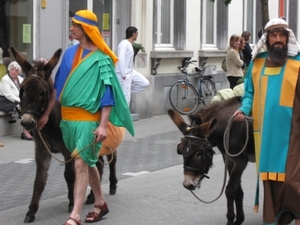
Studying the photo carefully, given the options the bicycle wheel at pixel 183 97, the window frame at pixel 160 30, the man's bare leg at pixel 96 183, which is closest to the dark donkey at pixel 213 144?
the man's bare leg at pixel 96 183

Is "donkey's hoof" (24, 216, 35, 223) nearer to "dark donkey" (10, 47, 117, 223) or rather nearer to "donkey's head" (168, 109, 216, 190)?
"dark donkey" (10, 47, 117, 223)

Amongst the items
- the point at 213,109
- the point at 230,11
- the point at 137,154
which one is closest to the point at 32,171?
the point at 137,154

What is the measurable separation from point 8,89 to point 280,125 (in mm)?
7699

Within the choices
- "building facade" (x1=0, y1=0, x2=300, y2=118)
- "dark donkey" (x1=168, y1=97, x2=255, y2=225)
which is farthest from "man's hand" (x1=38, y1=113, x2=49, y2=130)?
"building facade" (x1=0, y1=0, x2=300, y2=118)

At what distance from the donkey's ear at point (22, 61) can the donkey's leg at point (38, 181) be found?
0.84 metres

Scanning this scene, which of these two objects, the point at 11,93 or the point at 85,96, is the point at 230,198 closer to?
the point at 85,96

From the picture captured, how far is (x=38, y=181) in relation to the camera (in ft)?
24.5

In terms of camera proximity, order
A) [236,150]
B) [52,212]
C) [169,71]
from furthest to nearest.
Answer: [169,71], [52,212], [236,150]

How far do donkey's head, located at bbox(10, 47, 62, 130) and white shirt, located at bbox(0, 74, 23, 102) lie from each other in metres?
6.07

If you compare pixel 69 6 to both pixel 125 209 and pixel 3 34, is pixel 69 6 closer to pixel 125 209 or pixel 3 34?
pixel 3 34

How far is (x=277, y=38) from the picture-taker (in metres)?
6.24

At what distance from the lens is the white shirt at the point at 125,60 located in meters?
13.3

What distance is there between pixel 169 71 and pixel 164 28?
1083 mm

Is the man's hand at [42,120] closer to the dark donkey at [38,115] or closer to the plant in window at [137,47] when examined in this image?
the dark donkey at [38,115]
